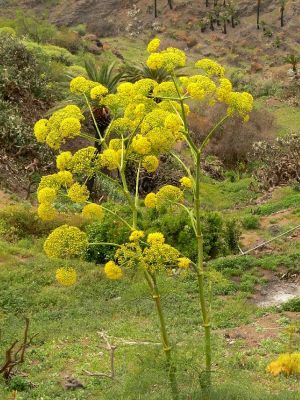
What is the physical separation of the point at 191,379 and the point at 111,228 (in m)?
9.44

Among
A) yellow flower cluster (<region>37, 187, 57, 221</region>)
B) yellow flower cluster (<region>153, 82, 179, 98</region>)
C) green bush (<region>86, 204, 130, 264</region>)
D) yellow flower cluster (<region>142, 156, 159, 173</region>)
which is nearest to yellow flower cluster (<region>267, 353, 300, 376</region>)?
yellow flower cluster (<region>142, 156, 159, 173</region>)

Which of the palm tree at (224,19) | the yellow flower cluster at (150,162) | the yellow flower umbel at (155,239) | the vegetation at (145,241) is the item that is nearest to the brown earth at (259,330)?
the vegetation at (145,241)

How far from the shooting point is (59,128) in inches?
208

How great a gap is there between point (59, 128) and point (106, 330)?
5.87 m

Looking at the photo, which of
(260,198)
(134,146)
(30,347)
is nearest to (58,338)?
(30,347)

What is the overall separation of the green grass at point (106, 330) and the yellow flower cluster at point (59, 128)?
205cm

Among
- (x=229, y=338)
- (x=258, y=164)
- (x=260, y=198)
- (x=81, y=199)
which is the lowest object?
(x=258, y=164)

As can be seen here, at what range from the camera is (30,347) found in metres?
9.94

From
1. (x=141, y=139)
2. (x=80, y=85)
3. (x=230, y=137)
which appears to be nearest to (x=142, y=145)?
(x=141, y=139)

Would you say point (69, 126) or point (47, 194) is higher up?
point (69, 126)

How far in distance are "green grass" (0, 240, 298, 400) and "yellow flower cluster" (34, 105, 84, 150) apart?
6.71 ft

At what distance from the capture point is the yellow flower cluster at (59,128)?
5.19 meters

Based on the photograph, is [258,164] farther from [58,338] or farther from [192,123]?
[58,338]

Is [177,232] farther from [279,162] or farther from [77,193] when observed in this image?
[279,162]
